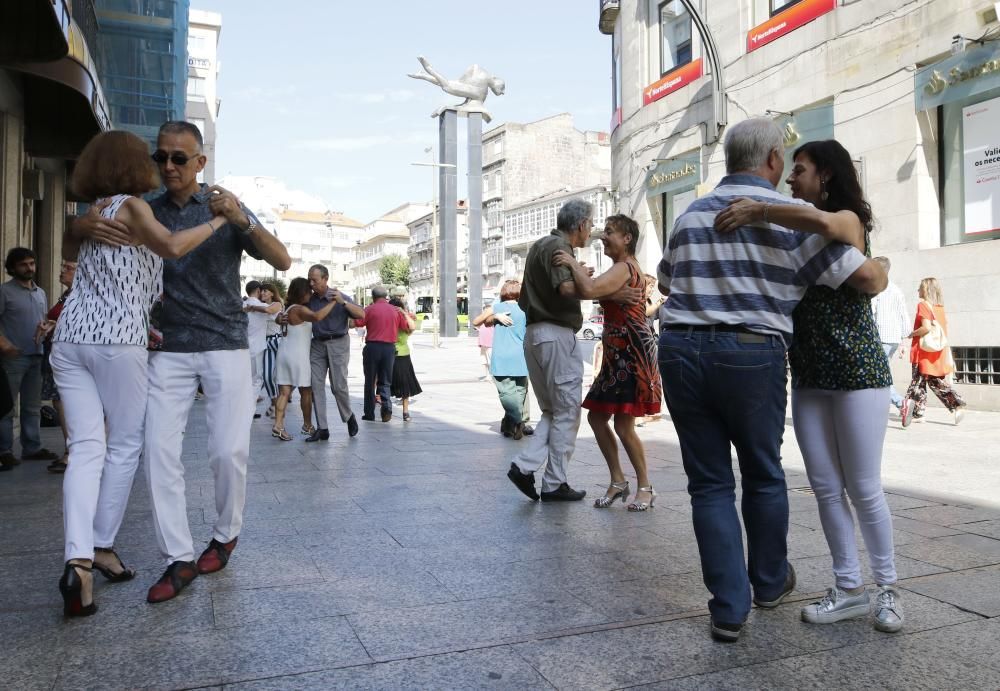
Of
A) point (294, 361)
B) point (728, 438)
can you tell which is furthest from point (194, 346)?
point (294, 361)

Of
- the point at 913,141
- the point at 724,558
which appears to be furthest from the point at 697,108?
the point at 724,558

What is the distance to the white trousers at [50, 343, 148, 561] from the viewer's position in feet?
11.4

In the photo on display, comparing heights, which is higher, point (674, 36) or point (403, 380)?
point (674, 36)

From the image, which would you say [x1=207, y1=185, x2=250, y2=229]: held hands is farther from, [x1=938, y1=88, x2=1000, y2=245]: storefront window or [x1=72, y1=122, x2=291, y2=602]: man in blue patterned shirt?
[x1=938, y1=88, x2=1000, y2=245]: storefront window

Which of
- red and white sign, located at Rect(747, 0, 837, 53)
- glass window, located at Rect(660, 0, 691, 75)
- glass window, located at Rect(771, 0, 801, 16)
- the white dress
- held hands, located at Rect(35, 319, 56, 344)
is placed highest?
glass window, located at Rect(660, 0, 691, 75)

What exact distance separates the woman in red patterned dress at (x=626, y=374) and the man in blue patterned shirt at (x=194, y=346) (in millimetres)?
2286

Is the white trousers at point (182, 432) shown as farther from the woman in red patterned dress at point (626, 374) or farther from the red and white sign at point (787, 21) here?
the red and white sign at point (787, 21)

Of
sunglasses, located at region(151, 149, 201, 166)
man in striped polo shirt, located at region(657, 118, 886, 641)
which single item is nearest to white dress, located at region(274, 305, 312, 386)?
sunglasses, located at region(151, 149, 201, 166)

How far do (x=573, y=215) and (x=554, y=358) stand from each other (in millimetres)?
903

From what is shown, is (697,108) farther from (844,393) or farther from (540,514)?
(844,393)

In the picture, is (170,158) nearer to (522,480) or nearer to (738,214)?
(738,214)

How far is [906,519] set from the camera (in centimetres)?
518

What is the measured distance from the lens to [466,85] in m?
50.0

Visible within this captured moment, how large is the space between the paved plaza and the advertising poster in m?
6.66
